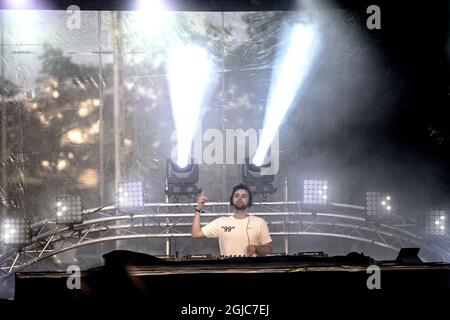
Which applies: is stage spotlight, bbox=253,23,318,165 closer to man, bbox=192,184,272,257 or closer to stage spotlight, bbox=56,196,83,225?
stage spotlight, bbox=56,196,83,225

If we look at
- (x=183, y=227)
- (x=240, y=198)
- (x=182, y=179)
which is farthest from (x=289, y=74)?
(x=240, y=198)

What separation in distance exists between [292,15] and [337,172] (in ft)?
7.54

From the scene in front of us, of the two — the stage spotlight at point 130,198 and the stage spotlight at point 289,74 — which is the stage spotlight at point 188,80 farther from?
the stage spotlight at point 130,198

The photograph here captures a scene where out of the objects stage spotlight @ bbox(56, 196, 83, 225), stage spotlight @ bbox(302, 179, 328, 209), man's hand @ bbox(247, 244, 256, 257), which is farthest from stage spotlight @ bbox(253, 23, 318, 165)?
man's hand @ bbox(247, 244, 256, 257)

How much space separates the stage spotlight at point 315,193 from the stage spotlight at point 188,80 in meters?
1.80

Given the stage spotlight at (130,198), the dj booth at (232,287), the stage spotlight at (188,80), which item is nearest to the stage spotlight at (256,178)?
the stage spotlight at (188,80)

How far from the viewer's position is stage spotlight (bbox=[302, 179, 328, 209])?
7.41 m

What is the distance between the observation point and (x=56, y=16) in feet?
26.6

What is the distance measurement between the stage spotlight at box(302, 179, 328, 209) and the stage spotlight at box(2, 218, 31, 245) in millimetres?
3466

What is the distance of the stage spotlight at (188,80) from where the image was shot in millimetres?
8109

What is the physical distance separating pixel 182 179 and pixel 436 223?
326 cm

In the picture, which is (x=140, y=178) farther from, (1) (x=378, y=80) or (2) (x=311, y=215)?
(1) (x=378, y=80)
